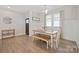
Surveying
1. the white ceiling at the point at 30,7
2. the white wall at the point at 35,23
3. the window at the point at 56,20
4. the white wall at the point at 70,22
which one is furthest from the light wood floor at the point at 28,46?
the white ceiling at the point at 30,7

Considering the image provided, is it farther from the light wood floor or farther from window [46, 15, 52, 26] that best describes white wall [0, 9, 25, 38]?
window [46, 15, 52, 26]

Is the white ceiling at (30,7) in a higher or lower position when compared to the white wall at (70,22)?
higher

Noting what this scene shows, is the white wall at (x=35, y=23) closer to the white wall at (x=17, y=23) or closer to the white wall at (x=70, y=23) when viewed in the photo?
the white wall at (x=17, y=23)

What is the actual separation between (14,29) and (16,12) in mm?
421

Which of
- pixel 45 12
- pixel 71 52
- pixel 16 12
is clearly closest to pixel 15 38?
pixel 16 12

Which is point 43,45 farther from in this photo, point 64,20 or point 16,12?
point 16,12

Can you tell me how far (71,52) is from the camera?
5.85 ft

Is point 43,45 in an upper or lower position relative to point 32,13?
lower

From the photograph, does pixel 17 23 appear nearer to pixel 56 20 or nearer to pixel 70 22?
pixel 56 20

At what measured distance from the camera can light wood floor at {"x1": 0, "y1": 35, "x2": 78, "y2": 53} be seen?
1776mm

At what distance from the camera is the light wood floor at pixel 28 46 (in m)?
1.78

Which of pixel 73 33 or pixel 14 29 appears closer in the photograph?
pixel 73 33
